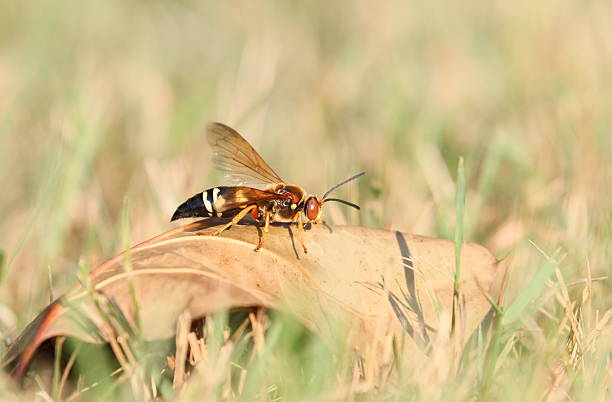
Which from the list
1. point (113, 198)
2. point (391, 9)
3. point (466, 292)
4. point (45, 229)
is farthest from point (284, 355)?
point (391, 9)

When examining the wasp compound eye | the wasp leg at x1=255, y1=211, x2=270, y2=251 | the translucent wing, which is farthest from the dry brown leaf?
the translucent wing

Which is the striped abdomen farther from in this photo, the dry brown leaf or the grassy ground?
the grassy ground

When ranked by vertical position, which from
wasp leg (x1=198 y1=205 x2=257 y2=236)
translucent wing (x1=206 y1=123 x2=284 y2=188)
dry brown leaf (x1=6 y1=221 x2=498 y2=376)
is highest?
translucent wing (x1=206 y1=123 x2=284 y2=188)

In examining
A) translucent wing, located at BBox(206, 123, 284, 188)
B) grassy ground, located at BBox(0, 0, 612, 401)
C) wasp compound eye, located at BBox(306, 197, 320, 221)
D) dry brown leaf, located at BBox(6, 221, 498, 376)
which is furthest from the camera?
translucent wing, located at BBox(206, 123, 284, 188)

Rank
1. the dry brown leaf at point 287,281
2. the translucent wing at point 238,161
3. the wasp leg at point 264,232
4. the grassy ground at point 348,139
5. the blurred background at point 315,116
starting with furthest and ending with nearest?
the blurred background at point 315,116, the translucent wing at point 238,161, the wasp leg at point 264,232, the grassy ground at point 348,139, the dry brown leaf at point 287,281

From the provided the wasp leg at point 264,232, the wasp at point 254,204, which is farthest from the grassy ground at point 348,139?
the wasp at point 254,204

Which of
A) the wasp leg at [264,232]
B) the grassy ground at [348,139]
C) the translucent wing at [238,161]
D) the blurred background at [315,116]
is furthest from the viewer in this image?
the blurred background at [315,116]

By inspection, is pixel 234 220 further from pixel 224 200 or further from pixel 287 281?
pixel 287 281

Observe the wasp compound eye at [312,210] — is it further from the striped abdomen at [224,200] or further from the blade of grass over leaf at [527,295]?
the blade of grass over leaf at [527,295]

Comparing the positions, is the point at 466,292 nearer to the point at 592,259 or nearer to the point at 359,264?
the point at 359,264
